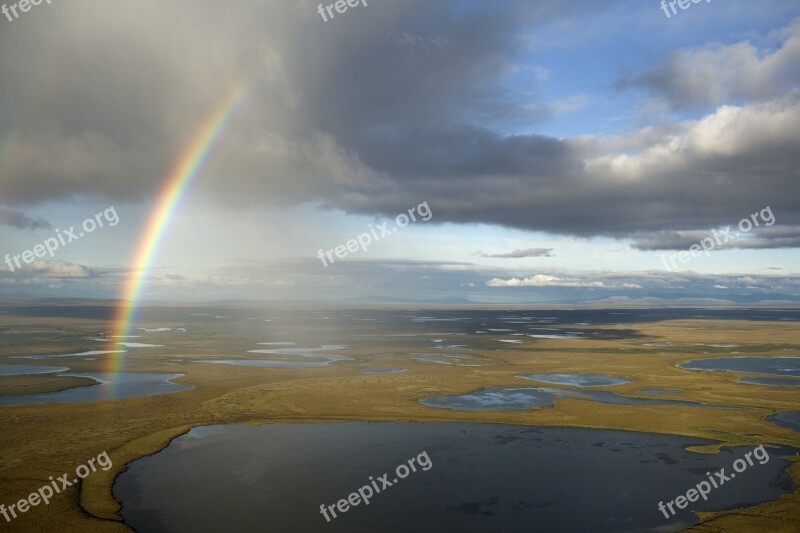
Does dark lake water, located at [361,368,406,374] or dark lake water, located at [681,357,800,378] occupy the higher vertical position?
dark lake water, located at [361,368,406,374]

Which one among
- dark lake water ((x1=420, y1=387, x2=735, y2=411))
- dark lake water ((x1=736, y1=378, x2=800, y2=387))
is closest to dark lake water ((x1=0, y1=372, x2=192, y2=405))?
dark lake water ((x1=420, y1=387, x2=735, y2=411))

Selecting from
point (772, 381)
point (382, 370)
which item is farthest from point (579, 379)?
point (382, 370)

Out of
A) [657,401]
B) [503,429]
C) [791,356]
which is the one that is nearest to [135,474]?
[503,429]

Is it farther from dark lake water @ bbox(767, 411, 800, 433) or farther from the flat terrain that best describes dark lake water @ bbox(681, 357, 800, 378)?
dark lake water @ bbox(767, 411, 800, 433)

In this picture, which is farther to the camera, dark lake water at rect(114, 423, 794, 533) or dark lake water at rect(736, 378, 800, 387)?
dark lake water at rect(736, 378, 800, 387)

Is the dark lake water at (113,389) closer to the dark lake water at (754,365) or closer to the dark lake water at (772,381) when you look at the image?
the dark lake water at (772,381)

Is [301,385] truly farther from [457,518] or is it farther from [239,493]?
[457,518]
